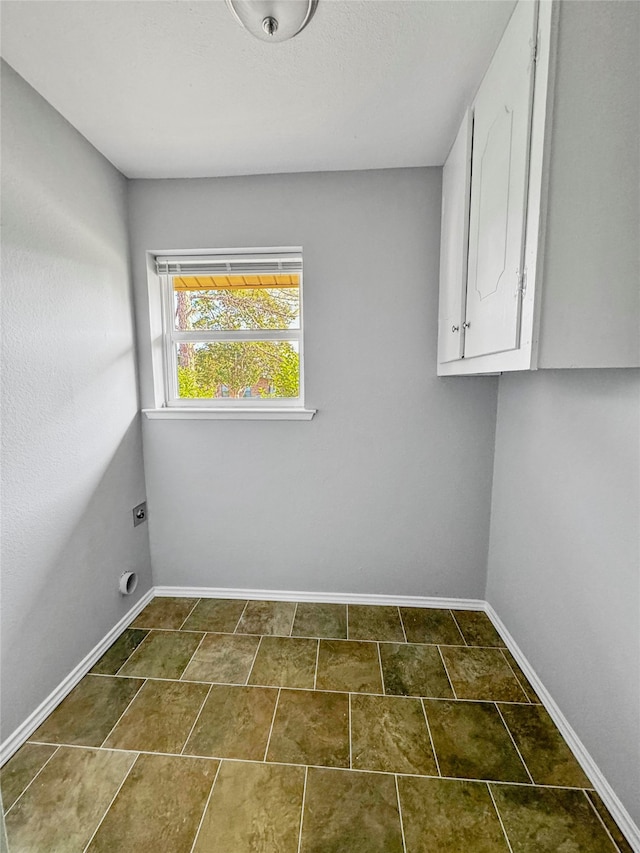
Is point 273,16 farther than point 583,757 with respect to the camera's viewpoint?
No

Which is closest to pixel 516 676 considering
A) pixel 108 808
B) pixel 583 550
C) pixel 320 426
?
pixel 583 550

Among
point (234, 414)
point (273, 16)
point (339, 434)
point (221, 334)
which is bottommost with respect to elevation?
point (339, 434)

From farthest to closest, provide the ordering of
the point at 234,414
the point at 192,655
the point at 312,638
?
the point at 234,414, the point at 312,638, the point at 192,655

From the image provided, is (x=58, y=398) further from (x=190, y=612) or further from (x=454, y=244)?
(x=454, y=244)

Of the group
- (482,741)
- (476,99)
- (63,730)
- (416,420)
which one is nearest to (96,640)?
(63,730)

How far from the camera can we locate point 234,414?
202 centimetres

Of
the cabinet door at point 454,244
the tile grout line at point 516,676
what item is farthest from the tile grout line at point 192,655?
the cabinet door at point 454,244

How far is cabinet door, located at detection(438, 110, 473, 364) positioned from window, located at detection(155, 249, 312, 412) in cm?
77

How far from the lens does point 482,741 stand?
4.31 feet

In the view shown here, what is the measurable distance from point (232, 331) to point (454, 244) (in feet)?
4.03

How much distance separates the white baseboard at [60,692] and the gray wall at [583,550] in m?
1.95

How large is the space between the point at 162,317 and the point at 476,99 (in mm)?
1789

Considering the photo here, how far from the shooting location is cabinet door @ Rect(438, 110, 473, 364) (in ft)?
4.82

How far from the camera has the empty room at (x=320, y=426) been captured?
104 centimetres
